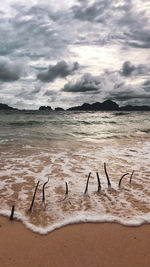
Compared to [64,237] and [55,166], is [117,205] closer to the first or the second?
[64,237]

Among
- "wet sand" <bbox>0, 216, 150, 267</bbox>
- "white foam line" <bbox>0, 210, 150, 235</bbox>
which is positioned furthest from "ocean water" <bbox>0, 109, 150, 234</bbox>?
"wet sand" <bbox>0, 216, 150, 267</bbox>

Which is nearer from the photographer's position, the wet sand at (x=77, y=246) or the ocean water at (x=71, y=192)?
the wet sand at (x=77, y=246)

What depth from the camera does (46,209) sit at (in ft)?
10.8

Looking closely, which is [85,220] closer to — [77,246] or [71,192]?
[77,246]

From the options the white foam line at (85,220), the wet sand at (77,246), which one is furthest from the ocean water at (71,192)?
the wet sand at (77,246)

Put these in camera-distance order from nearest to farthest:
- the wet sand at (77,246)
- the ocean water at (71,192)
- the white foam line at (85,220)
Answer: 1. the wet sand at (77,246)
2. the white foam line at (85,220)
3. the ocean water at (71,192)

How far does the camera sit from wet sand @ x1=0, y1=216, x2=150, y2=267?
7.24 ft

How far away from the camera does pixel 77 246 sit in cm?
246

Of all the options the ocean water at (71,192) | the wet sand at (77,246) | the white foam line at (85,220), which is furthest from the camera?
the ocean water at (71,192)

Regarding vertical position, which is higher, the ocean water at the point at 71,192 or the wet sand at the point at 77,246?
the ocean water at the point at 71,192

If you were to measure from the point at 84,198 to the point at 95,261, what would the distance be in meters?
1.53

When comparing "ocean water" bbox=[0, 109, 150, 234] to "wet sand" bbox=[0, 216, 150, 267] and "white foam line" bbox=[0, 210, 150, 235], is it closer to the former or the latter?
"white foam line" bbox=[0, 210, 150, 235]

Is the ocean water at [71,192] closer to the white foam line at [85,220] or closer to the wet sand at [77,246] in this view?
the white foam line at [85,220]

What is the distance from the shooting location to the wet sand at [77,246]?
221 cm
